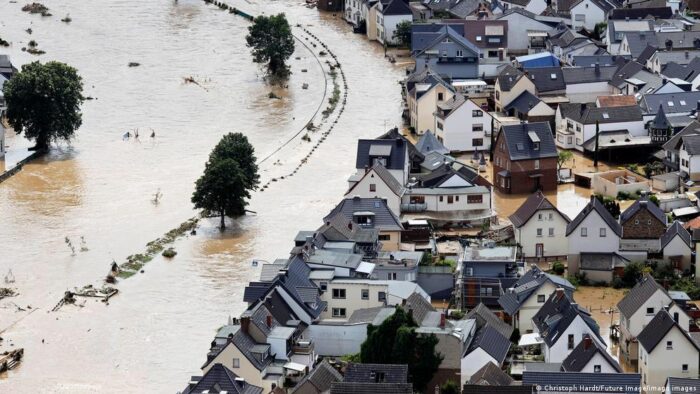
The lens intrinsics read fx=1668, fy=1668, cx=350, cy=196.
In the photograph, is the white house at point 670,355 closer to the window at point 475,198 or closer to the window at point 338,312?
the window at point 338,312

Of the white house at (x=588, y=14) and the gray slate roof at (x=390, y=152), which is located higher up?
the white house at (x=588, y=14)

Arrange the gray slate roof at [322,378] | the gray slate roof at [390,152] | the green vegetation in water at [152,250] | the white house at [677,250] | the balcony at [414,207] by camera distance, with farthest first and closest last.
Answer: the gray slate roof at [390,152], the balcony at [414,207], the green vegetation in water at [152,250], the white house at [677,250], the gray slate roof at [322,378]

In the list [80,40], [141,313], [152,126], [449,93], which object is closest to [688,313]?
[141,313]

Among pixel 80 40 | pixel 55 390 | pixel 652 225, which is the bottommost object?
pixel 55 390

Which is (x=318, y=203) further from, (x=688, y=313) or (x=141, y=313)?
(x=688, y=313)

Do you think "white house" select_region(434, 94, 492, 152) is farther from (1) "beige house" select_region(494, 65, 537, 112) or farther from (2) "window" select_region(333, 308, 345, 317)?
(2) "window" select_region(333, 308, 345, 317)

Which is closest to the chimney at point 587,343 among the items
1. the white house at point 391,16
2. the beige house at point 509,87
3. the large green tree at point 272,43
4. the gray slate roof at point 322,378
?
the gray slate roof at point 322,378

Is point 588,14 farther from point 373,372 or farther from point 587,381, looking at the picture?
point 373,372
